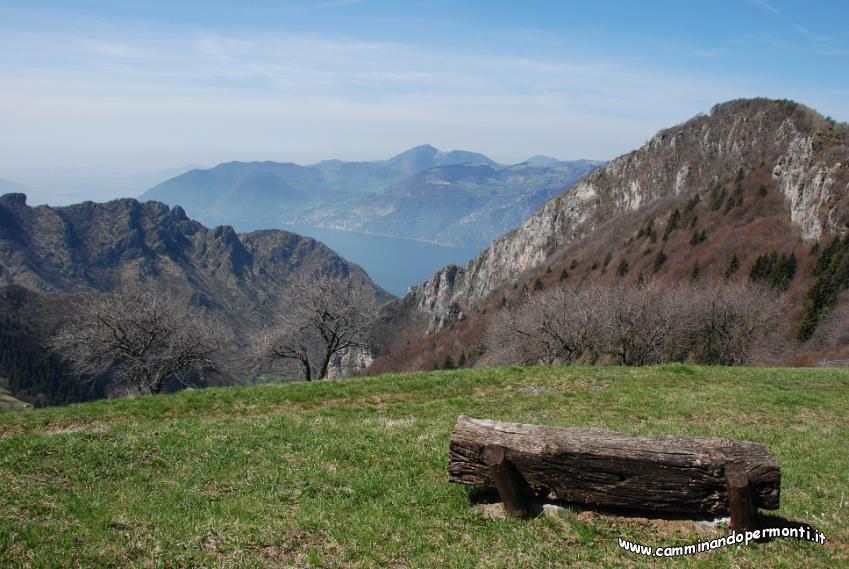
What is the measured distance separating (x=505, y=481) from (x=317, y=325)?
28.4 metres

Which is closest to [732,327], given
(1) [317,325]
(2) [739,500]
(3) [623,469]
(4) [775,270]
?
(1) [317,325]

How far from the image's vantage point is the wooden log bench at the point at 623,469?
8602 mm

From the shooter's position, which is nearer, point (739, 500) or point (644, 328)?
point (739, 500)

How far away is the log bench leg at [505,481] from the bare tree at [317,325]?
27.1 metres

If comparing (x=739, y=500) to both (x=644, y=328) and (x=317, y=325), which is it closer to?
(x=317, y=325)

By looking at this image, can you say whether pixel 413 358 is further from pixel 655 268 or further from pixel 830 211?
pixel 830 211

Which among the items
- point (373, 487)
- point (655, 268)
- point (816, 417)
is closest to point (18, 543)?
point (373, 487)

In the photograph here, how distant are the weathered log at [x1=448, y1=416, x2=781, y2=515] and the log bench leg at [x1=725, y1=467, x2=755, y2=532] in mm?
116

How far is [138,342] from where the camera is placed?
34.6 meters

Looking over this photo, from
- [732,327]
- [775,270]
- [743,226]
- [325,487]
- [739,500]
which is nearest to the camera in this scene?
[739,500]

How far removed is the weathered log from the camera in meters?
8.63

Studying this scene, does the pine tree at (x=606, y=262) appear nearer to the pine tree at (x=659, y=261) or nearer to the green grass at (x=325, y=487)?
the pine tree at (x=659, y=261)

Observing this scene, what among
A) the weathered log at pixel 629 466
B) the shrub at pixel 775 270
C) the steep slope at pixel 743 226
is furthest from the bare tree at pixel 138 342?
the shrub at pixel 775 270

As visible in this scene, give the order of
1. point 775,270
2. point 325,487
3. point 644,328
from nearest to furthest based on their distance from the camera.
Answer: point 325,487 → point 644,328 → point 775,270
